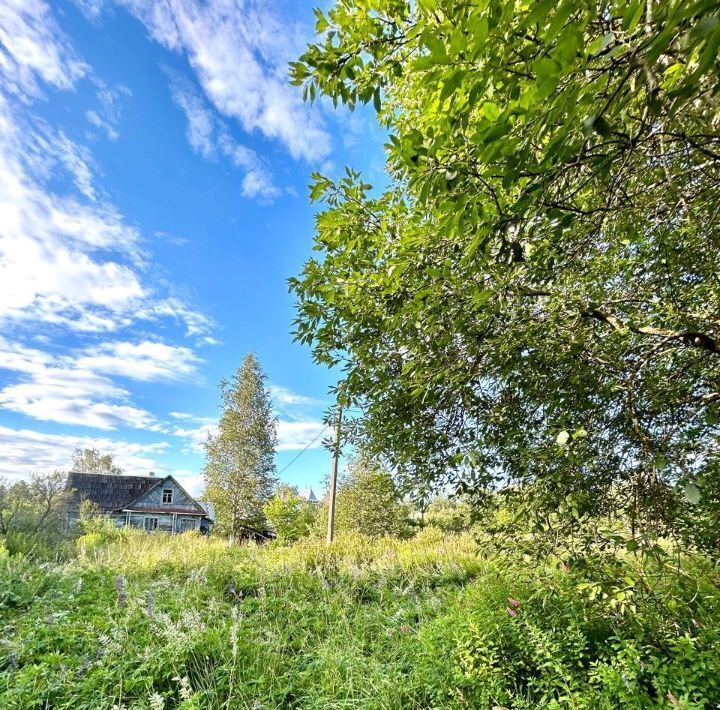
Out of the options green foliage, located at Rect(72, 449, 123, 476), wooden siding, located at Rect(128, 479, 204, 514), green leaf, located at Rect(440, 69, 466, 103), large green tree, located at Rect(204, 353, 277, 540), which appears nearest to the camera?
green leaf, located at Rect(440, 69, 466, 103)

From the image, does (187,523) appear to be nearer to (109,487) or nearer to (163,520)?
(163,520)

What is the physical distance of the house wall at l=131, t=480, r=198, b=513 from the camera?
28.3 meters

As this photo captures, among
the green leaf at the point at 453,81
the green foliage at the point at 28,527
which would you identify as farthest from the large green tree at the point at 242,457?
the green leaf at the point at 453,81

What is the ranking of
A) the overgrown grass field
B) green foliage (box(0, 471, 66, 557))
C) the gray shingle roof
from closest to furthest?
1. the overgrown grass field
2. green foliage (box(0, 471, 66, 557))
3. the gray shingle roof

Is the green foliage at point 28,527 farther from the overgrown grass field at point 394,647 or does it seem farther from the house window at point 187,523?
the house window at point 187,523

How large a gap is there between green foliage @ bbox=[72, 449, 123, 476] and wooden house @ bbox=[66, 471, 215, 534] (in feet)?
60.6

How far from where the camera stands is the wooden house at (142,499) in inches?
1086

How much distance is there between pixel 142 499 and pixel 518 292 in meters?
32.6

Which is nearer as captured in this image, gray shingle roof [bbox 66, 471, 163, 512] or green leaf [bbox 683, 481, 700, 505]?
green leaf [bbox 683, 481, 700, 505]

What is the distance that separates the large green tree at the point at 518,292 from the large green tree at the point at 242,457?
2065 cm

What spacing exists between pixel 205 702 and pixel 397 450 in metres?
2.33

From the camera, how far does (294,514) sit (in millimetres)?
14445

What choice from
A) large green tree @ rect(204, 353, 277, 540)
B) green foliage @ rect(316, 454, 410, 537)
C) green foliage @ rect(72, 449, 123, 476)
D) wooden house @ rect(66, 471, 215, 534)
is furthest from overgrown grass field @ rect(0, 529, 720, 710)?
green foliage @ rect(72, 449, 123, 476)

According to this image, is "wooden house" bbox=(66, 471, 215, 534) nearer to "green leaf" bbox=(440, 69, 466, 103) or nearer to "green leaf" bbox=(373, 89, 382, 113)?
"green leaf" bbox=(373, 89, 382, 113)
